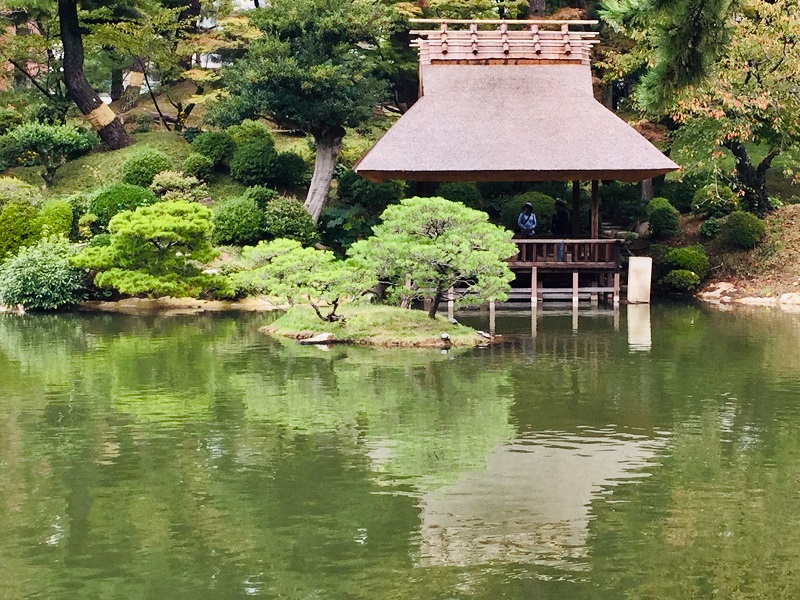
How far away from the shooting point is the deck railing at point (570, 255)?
24016 millimetres

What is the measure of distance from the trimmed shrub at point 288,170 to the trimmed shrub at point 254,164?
0.38 ft

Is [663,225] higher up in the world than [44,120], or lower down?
lower down

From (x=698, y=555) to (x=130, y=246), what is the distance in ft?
57.2

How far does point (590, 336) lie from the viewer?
19.5 meters

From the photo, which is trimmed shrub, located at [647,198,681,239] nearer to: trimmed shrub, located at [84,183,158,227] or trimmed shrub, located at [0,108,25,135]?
trimmed shrub, located at [84,183,158,227]

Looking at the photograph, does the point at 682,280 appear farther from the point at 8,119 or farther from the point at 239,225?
the point at 8,119

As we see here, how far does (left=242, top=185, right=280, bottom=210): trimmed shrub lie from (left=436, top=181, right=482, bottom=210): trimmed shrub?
13.5ft

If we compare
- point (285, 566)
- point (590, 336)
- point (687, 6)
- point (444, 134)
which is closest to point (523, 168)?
point (444, 134)

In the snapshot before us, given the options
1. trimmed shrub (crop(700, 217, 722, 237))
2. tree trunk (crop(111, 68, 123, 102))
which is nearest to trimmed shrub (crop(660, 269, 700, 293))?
trimmed shrub (crop(700, 217, 722, 237))

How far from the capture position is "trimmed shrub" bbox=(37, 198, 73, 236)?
25734 mm

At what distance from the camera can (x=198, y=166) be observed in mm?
30219

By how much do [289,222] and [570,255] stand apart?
259 inches

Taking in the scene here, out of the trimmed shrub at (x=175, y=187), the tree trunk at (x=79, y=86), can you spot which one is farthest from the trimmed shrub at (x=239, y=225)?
the tree trunk at (x=79, y=86)

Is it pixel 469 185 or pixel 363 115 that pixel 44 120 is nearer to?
pixel 363 115
